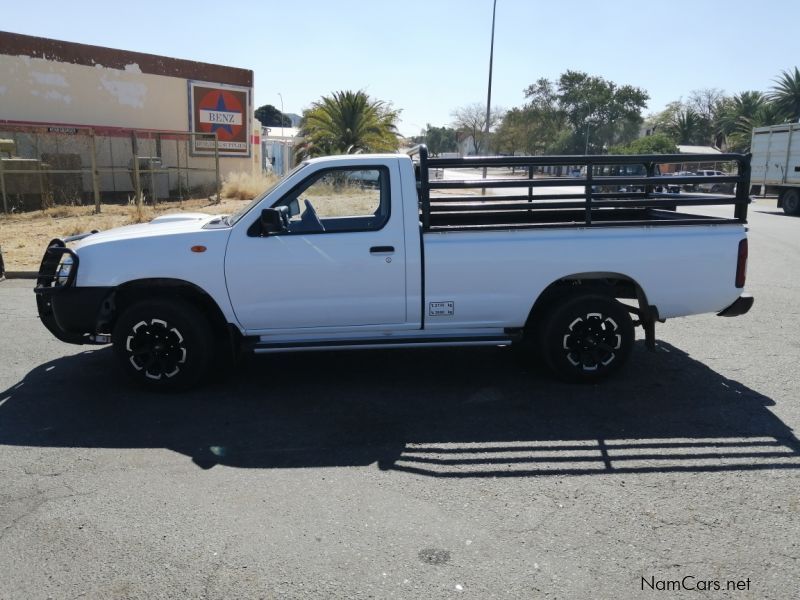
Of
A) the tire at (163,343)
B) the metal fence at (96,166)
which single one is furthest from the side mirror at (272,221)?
the metal fence at (96,166)

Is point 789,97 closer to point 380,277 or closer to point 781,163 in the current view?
point 781,163

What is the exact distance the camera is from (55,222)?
16578 millimetres

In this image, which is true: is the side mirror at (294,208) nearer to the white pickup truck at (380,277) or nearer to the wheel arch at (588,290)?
the white pickup truck at (380,277)

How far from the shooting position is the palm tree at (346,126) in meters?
31.8

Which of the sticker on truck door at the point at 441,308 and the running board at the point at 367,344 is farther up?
the sticker on truck door at the point at 441,308

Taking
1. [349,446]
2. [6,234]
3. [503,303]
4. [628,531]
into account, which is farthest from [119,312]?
[6,234]

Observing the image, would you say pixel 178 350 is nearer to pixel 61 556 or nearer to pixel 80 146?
pixel 61 556

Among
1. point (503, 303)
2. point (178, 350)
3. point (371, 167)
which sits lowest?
point (178, 350)

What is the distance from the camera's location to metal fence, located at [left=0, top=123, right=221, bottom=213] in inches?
737

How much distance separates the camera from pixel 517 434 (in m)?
4.83

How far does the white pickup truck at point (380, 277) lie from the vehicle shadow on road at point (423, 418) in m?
0.41

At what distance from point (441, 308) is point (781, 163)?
26.1m

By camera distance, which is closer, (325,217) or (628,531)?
(628,531)

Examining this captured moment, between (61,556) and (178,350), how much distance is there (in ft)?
7.74
